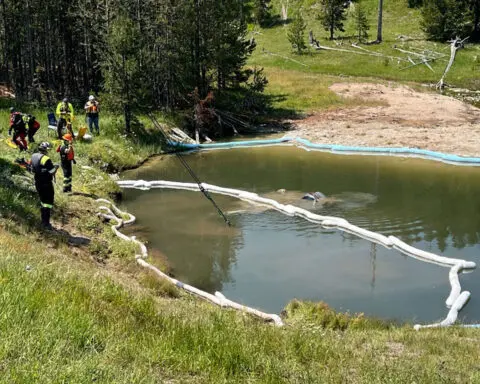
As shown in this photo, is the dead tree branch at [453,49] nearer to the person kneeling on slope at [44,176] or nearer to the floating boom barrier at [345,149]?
the floating boom barrier at [345,149]

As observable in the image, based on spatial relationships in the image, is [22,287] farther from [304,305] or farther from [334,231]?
[334,231]

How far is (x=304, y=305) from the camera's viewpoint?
11.2 metres

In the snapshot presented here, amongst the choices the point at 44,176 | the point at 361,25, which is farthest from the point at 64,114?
the point at 361,25

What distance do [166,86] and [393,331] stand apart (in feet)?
82.8

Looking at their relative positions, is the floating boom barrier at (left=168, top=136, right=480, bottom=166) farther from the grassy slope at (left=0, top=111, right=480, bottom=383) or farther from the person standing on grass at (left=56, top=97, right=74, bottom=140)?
the grassy slope at (left=0, top=111, right=480, bottom=383)

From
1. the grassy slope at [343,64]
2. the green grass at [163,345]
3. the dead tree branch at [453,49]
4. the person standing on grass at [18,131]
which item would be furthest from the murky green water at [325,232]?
the dead tree branch at [453,49]

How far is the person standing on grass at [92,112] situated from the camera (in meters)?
25.2

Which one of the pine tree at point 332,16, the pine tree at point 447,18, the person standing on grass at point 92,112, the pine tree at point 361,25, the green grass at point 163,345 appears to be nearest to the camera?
the green grass at point 163,345

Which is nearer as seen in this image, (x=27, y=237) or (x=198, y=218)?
(x=27, y=237)

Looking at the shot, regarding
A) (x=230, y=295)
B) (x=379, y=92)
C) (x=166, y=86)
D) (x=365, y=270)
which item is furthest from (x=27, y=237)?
(x=379, y=92)

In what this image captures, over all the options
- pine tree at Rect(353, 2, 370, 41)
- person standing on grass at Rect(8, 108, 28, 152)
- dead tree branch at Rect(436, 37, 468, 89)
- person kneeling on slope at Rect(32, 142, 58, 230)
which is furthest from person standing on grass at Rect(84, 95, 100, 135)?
pine tree at Rect(353, 2, 370, 41)

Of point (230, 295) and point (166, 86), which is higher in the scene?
point (166, 86)

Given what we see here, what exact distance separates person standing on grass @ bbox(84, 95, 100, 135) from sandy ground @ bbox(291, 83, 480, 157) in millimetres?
11730

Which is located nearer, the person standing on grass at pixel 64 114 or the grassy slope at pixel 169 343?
the grassy slope at pixel 169 343
